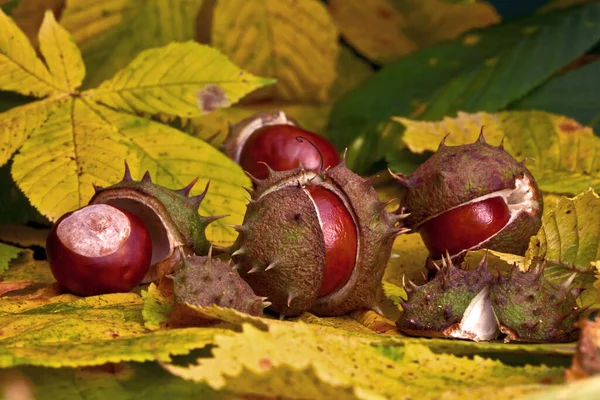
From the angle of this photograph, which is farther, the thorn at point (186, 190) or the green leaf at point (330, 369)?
the thorn at point (186, 190)

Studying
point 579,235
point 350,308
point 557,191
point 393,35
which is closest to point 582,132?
point 557,191

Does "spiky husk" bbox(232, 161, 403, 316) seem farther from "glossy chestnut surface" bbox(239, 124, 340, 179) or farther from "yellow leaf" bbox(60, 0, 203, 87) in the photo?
"yellow leaf" bbox(60, 0, 203, 87)

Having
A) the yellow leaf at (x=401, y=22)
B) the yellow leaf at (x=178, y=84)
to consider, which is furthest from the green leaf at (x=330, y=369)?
the yellow leaf at (x=401, y=22)

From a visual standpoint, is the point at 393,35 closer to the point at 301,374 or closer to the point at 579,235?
the point at 579,235

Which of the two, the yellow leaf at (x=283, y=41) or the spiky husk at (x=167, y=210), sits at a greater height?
the yellow leaf at (x=283, y=41)

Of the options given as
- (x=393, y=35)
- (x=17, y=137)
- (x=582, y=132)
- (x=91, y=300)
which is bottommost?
(x=91, y=300)

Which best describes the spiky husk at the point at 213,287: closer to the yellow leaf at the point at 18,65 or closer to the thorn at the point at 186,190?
the thorn at the point at 186,190

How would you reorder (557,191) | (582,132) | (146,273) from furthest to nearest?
(582,132) → (557,191) → (146,273)
